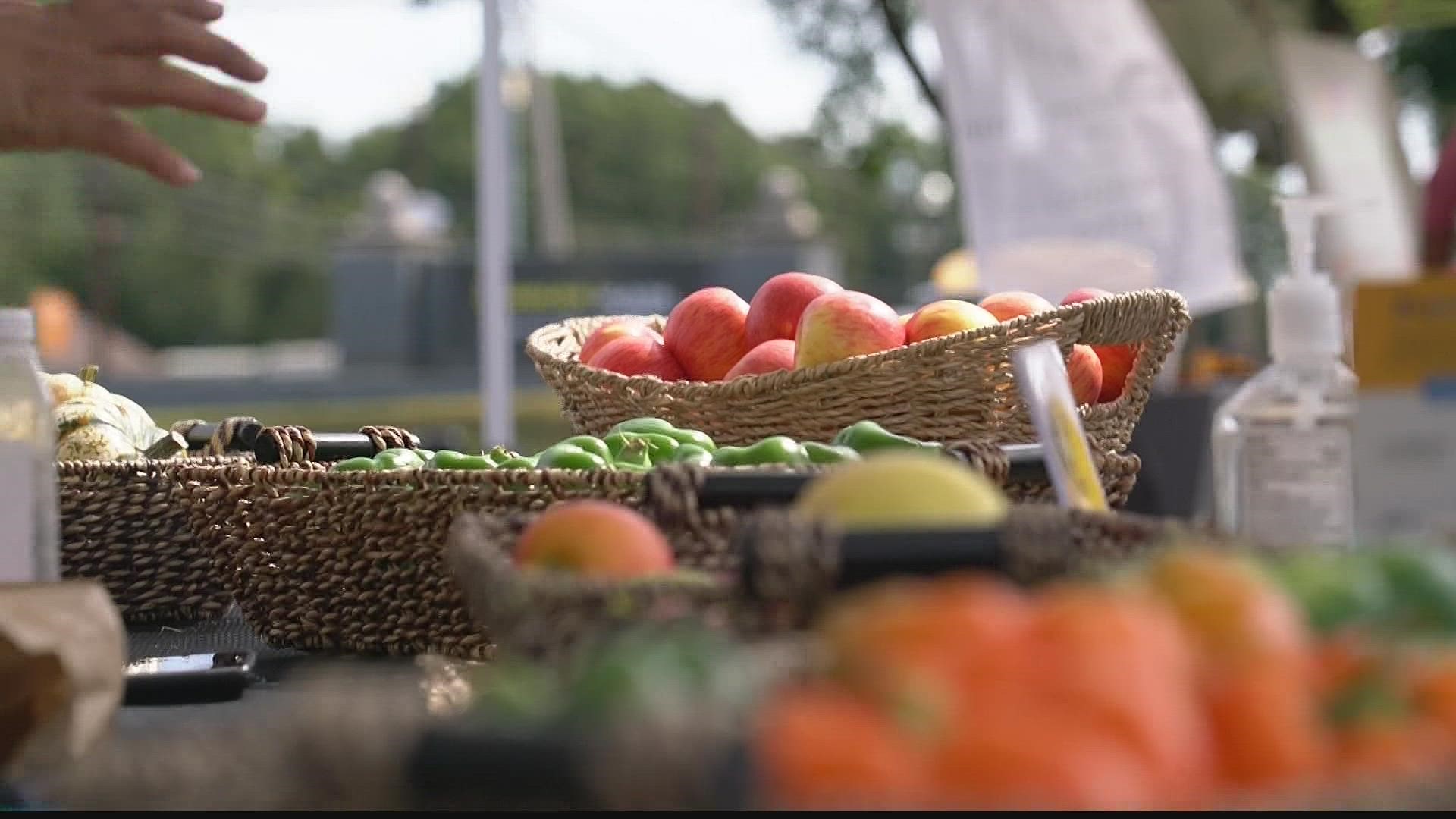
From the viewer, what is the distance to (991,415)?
1.69m

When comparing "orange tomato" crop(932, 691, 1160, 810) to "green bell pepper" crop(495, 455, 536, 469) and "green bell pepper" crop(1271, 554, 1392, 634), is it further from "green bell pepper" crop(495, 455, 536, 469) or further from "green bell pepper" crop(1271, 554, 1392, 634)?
"green bell pepper" crop(495, 455, 536, 469)

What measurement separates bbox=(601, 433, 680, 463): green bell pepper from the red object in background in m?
0.61

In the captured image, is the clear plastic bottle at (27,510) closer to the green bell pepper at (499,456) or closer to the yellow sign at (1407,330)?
the green bell pepper at (499,456)

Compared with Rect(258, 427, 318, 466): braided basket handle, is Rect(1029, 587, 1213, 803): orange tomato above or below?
below

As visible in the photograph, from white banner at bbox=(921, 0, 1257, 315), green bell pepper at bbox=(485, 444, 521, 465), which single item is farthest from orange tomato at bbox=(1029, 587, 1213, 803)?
white banner at bbox=(921, 0, 1257, 315)

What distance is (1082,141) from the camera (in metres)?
4.83

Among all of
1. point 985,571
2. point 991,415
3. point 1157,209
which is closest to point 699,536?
point 985,571

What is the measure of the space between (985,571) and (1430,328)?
225 millimetres

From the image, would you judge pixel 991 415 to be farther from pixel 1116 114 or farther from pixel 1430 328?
pixel 1116 114

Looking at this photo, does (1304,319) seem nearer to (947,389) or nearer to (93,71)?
(947,389)

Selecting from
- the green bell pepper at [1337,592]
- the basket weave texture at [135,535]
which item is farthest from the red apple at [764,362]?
the green bell pepper at [1337,592]

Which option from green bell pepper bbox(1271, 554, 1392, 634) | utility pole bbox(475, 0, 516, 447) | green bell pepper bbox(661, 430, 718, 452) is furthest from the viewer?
utility pole bbox(475, 0, 516, 447)

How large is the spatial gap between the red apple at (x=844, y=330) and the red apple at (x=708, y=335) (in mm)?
163

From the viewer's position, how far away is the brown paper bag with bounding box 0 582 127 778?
802 mm
